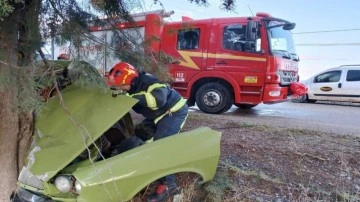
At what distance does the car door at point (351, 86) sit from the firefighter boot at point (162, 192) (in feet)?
37.8

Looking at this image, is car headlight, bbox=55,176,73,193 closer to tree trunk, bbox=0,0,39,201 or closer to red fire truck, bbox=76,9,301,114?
tree trunk, bbox=0,0,39,201

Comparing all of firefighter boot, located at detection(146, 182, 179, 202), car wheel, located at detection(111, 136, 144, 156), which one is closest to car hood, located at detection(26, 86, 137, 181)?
car wheel, located at detection(111, 136, 144, 156)

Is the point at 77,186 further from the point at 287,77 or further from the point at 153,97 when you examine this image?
the point at 287,77

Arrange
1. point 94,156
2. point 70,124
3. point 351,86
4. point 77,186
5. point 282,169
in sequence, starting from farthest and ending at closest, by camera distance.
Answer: point 351,86
point 282,169
point 70,124
point 94,156
point 77,186

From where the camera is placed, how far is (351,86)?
1290 cm

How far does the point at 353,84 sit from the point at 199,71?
22.6 ft

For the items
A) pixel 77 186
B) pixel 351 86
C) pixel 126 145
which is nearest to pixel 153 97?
pixel 126 145

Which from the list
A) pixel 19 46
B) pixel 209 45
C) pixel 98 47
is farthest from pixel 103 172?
pixel 209 45

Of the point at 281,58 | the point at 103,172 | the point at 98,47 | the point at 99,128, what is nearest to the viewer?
the point at 103,172

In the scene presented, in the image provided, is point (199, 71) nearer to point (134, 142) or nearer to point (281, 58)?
point (281, 58)

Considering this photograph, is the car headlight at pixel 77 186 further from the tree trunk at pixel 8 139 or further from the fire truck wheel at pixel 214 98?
the fire truck wheel at pixel 214 98

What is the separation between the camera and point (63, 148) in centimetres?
278

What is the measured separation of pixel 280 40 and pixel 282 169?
5.10 meters

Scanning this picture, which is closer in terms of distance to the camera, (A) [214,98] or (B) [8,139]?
(B) [8,139]
